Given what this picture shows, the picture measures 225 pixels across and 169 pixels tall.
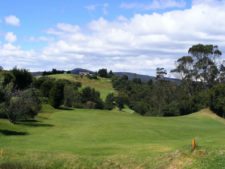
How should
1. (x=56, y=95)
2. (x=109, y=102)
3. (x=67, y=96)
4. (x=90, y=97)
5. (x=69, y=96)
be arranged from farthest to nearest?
(x=109, y=102), (x=90, y=97), (x=69, y=96), (x=67, y=96), (x=56, y=95)

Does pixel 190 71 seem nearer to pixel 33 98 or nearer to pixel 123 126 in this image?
pixel 33 98

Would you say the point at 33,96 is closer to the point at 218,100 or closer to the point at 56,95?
the point at 56,95

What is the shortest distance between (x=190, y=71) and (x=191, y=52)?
15.7 ft

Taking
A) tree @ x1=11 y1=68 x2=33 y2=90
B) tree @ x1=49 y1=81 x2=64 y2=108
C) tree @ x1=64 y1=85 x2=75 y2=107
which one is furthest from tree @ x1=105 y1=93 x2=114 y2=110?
tree @ x1=11 y1=68 x2=33 y2=90

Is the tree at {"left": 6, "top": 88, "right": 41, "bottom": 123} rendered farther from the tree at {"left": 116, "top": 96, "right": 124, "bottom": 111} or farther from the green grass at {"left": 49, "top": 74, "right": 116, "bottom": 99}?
the green grass at {"left": 49, "top": 74, "right": 116, "bottom": 99}

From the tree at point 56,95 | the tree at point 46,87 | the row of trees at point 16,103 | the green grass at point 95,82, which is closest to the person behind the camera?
the row of trees at point 16,103

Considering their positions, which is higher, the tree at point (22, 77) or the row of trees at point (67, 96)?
the tree at point (22, 77)

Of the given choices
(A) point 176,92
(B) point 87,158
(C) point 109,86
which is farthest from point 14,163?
(C) point 109,86

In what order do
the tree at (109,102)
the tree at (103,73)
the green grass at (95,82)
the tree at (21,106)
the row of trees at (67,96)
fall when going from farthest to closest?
the tree at (103,73), the green grass at (95,82), the tree at (109,102), the row of trees at (67,96), the tree at (21,106)

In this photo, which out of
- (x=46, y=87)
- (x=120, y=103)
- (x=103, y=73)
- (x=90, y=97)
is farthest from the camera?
(x=103, y=73)

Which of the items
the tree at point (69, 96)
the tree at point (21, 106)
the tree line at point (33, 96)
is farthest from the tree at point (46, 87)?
the tree at point (21, 106)

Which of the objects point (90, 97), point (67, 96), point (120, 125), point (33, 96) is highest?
point (33, 96)

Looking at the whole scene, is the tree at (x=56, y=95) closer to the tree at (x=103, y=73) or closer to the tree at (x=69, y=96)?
the tree at (x=69, y=96)

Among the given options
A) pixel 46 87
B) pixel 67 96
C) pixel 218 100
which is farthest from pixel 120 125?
pixel 67 96
